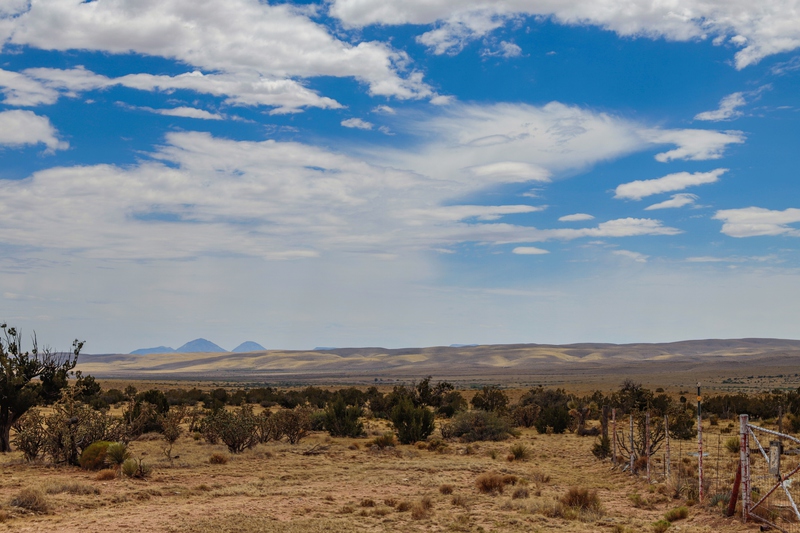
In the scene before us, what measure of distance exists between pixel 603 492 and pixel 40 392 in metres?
19.4

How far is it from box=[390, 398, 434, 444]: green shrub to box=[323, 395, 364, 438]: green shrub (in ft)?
7.98

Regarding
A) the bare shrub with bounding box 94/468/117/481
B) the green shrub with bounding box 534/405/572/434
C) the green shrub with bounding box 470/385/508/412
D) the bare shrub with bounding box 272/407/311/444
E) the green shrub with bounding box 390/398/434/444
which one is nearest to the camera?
the bare shrub with bounding box 94/468/117/481

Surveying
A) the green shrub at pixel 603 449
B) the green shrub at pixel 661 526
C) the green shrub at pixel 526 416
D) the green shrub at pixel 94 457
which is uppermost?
the green shrub at pixel 94 457

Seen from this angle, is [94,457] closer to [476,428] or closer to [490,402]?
[476,428]

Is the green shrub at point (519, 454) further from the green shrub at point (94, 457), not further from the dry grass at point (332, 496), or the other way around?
the green shrub at point (94, 457)

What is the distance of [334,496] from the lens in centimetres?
1798

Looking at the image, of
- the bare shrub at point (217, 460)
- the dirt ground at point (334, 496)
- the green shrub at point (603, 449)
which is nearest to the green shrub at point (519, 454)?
the dirt ground at point (334, 496)

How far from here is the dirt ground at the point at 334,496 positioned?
14352 millimetres


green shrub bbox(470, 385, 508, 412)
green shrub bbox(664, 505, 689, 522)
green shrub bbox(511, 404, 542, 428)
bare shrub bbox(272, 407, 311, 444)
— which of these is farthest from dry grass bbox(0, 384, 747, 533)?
green shrub bbox(470, 385, 508, 412)

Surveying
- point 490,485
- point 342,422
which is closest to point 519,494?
point 490,485

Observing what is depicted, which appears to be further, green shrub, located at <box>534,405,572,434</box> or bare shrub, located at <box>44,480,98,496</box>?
green shrub, located at <box>534,405,572,434</box>

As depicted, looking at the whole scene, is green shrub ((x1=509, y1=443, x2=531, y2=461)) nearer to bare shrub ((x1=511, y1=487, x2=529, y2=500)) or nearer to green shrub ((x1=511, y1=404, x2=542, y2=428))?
bare shrub ((x1=511, y1=487, x2=529, y2=500))

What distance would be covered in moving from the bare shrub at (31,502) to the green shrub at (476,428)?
21270 mm

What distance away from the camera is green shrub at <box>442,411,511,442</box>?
33469mm
